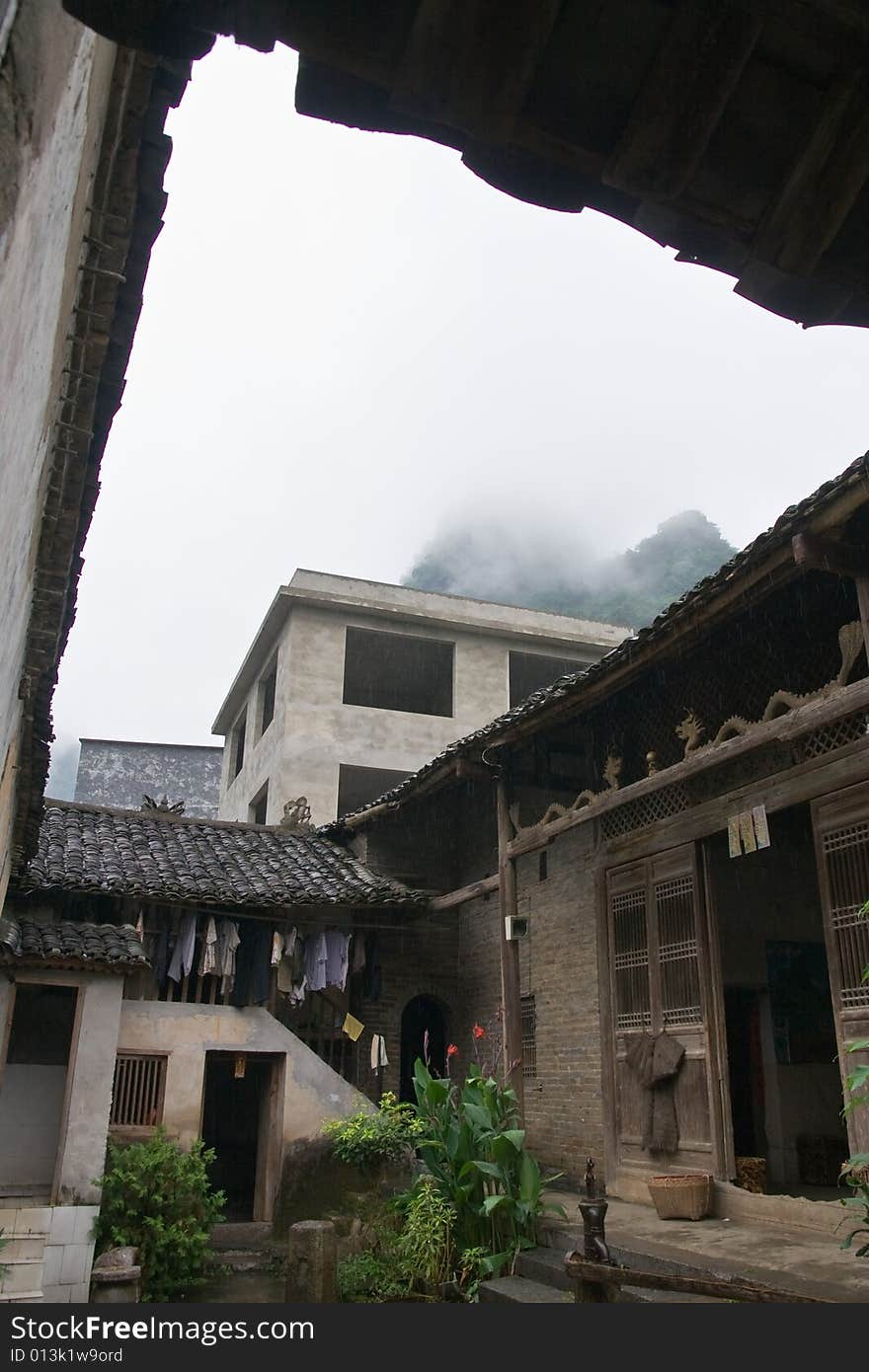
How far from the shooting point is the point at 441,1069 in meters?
17.0

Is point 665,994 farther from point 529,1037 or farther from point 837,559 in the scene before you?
point 837,559

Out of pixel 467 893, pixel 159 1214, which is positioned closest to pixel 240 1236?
pixel 159 1214

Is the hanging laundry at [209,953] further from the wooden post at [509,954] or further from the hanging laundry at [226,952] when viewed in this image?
the wooden post at [509,954]

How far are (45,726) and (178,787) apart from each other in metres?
27.1

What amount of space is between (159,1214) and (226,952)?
3969 millimetres

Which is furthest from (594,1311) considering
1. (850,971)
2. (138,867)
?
(138,867)

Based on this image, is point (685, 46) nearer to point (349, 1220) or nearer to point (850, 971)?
point (850, 971)

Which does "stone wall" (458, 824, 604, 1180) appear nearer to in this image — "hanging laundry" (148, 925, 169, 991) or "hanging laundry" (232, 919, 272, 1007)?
"hanging laundry" (232, 919, 272, 1007)

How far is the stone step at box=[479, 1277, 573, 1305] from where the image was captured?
25.7 feet

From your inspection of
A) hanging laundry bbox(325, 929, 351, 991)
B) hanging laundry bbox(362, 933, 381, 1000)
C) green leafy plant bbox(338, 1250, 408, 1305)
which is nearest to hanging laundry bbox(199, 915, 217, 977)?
hanging laundry bbox(325, 929, 351, 991)

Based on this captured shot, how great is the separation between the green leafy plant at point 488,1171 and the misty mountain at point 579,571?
1732 inches

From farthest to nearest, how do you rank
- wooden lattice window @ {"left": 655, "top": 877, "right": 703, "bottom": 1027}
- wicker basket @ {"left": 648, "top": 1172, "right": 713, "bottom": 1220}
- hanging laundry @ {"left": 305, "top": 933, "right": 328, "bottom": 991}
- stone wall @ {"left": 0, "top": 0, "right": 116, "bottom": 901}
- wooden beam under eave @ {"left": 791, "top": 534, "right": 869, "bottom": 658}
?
hanging laundry @ {"left": 305, "top": 933, "right": 328, "bottom": 991} → wooden lattice window @ {"left": 655, "top": 877, "right": 703, "bottom": 1027} → wicker basket @ {"left": 648, "top": 1172, "right": 713, "bottom": 1220} → wooden beam under eave @ {"left": 791, "top": 534, "right": 869, "bottom": 658} → stone wall @ {"left": 0, "top": 0, "right": 116, "bottom": 901}

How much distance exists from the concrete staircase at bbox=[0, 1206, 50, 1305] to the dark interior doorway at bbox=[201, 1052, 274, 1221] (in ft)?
21.4

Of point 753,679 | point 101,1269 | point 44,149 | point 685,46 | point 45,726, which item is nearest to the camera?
point 685,46
